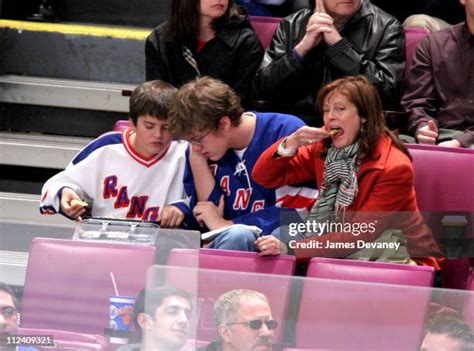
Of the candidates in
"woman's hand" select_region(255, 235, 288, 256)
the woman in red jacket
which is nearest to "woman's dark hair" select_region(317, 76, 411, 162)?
the woman in red jacket

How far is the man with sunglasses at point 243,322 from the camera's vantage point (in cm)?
212

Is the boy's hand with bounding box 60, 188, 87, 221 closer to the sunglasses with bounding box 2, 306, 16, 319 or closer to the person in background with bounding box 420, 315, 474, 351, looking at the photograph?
the sunglasses with bounding box 2, 306, 16, 319

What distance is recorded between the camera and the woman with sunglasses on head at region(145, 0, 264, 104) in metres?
3.59

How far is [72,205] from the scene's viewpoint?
2969mm

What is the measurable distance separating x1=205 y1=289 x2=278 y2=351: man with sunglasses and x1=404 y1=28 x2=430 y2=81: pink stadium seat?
170 centimetres

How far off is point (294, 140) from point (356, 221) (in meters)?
0.30

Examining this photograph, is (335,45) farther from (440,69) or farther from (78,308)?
(78,308)

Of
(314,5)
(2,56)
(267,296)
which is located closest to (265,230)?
(267,296)

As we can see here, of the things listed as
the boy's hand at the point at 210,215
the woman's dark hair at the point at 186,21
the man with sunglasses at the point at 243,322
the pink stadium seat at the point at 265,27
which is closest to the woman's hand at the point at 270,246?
the boy's hand at the point at 210,215

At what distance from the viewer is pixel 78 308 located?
2.27 metres

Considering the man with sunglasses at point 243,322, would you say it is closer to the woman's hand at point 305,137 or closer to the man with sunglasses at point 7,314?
the man with sunglasses at point 7,314

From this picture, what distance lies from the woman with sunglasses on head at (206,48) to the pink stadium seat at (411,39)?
503mm

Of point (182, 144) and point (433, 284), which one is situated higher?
point (182, 144)

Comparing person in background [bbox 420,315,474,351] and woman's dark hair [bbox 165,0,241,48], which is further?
woman's dark hair [bbox 165,0,241,48]
